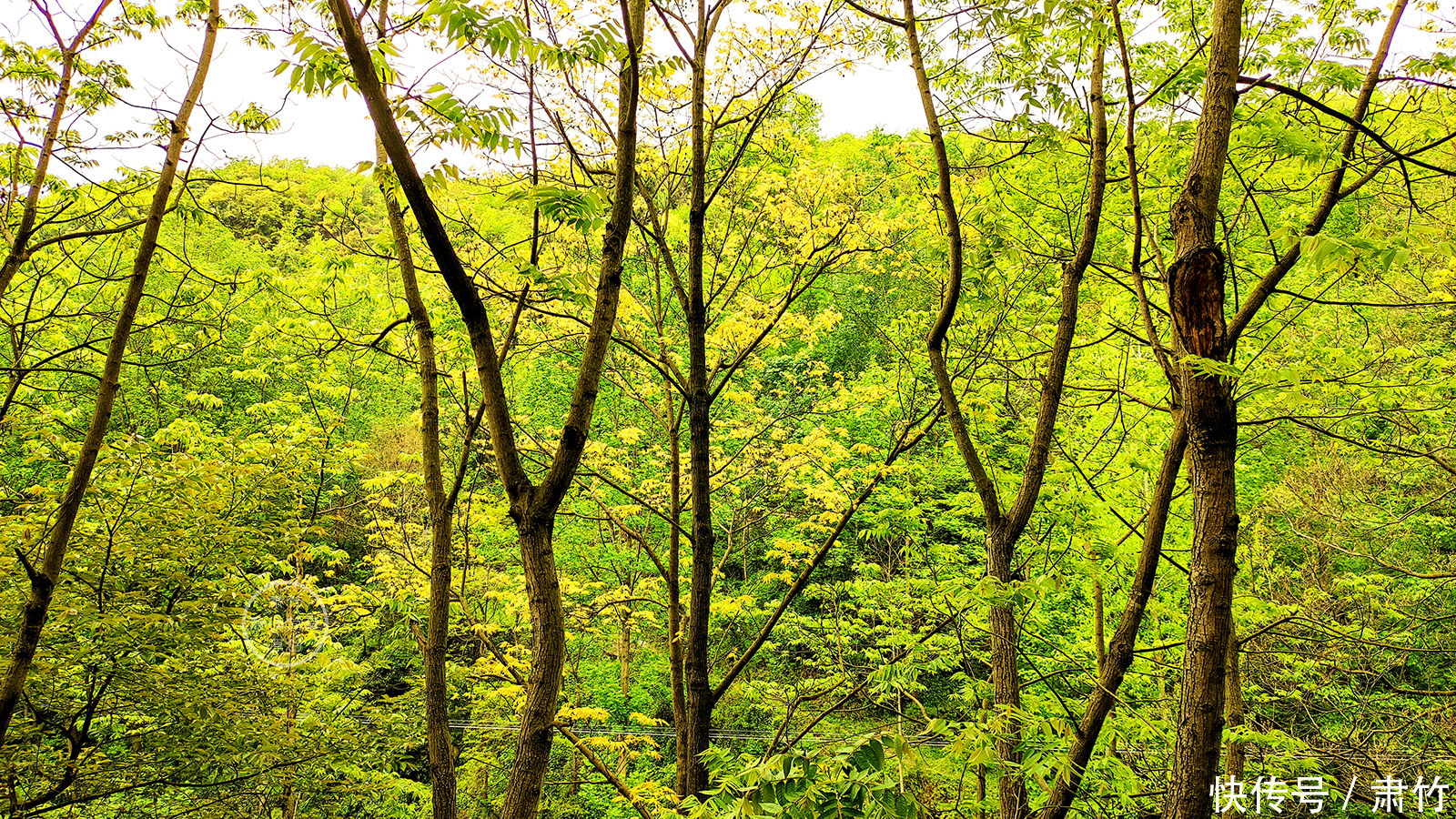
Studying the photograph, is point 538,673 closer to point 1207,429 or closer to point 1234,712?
point 1207,429

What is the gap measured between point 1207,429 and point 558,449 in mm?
1837

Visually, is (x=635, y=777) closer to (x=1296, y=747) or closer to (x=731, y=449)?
(x=731, y=449)

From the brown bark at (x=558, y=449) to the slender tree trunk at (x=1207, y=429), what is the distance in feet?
5.39

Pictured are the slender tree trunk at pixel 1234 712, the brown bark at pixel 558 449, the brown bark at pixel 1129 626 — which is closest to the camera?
the brown bark at pixel 558 449

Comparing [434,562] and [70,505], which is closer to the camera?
[70,505]

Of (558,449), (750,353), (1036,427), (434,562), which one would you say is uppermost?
(750,353)

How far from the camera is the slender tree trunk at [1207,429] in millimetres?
2205

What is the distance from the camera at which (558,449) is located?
2.15 m

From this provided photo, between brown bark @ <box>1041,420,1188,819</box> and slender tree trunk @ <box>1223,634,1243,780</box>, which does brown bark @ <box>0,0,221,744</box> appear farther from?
slender tree trunk @ <box>1223,634,1243,780</box>

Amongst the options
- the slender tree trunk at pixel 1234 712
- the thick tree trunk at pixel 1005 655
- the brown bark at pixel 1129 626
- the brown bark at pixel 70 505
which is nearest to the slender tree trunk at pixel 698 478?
the thick tree trunk at pixel 1005 655

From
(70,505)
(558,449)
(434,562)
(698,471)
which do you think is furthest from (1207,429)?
(70,505)

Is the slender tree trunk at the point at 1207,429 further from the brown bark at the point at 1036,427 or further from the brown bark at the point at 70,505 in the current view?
the brown bark at the point at 70,505

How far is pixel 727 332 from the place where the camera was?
663 cm

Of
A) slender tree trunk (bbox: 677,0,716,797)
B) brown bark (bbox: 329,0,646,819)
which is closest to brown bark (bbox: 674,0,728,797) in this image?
slender tree trunk (bbox: 677,0,716,797)
